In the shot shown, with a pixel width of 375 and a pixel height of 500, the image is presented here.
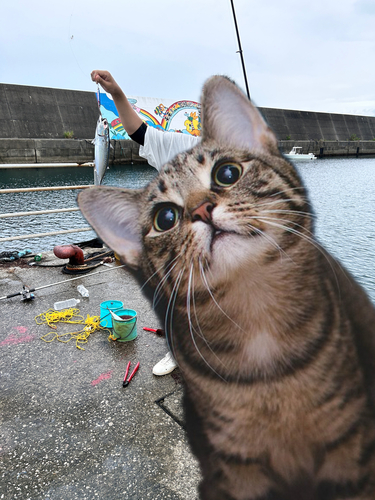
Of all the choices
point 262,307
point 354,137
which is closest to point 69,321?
point 262,307

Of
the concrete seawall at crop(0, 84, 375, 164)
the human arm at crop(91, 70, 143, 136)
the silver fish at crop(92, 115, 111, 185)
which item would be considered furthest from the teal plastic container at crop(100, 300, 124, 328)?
the concrete seawall at crop(0, 84, 375, 164)

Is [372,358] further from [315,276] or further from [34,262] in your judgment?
[34,262]

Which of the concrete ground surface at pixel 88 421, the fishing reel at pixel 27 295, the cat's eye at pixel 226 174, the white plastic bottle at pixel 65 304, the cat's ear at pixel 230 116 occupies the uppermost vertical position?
the cat's ear at pixel 230 116

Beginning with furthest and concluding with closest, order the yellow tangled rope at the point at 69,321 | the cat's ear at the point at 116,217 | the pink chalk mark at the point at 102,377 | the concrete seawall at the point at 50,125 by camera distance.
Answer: the concrete seawall at the point at 50,125, the yellow tangled rope at the point at 69,321, the pink chalk mark at the point at 102,377, the cat's ear at the point at 116,217

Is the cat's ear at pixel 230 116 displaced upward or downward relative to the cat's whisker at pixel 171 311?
upward

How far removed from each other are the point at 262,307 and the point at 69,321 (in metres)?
3.50

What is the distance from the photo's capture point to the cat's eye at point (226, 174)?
1.21 m

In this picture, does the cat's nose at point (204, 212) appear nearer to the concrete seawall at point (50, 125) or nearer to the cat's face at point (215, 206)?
the cat's face at point (215, 206)

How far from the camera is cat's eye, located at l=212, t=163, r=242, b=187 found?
121cm

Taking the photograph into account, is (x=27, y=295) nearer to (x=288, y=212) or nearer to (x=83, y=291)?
(x=83, y=291)

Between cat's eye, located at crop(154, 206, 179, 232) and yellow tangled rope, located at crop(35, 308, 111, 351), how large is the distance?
2870mm

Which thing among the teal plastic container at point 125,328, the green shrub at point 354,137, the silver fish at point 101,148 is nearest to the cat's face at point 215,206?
the silver fish at point 101,148

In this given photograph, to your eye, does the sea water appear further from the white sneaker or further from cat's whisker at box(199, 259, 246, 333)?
the white sneaker

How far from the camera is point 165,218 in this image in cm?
126
